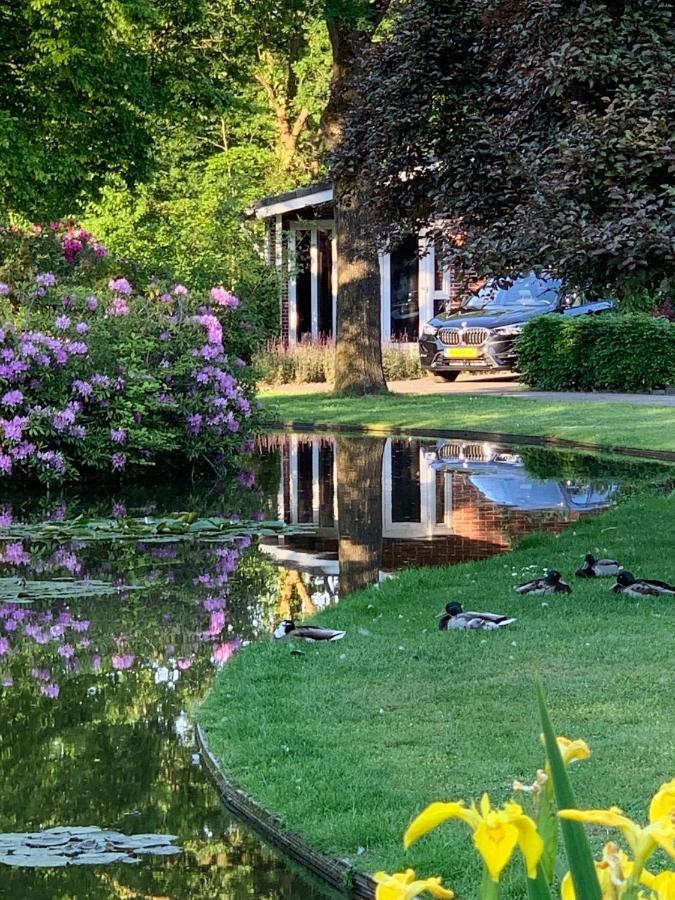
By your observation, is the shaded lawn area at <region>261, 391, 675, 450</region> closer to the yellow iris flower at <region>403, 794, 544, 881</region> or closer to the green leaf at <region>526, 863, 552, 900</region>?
the green leaf at <region>526, 863, 552, 900</region>

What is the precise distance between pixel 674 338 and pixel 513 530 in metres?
14.3

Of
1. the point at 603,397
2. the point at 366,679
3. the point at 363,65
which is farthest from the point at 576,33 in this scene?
the point at 603,397

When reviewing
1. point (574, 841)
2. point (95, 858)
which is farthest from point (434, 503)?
point (574, 841)

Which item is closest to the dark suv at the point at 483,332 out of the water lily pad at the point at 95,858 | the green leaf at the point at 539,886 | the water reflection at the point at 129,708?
the water reflection at the point at 129,708

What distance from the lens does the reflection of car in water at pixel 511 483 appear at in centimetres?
1365

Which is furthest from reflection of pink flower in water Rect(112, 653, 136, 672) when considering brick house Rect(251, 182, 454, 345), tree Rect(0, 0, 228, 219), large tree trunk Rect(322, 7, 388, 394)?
brick house Rect(251, 182, 454, 345)

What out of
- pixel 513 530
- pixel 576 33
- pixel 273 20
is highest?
pixel 273 20

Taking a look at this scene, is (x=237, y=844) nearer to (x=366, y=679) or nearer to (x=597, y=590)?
(x=366, y=679)

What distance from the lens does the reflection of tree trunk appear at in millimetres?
10312

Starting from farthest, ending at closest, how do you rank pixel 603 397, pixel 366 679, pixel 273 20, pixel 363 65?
pixel 273 20, pixel 603 397, pixel 363 65, pixel 366 679

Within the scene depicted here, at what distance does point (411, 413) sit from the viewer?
21938mm

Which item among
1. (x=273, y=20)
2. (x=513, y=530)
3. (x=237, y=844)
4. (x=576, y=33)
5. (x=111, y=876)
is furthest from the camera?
(x=273, y=20)

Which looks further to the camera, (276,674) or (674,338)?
(674,338)

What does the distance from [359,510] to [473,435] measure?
20.3 feet
